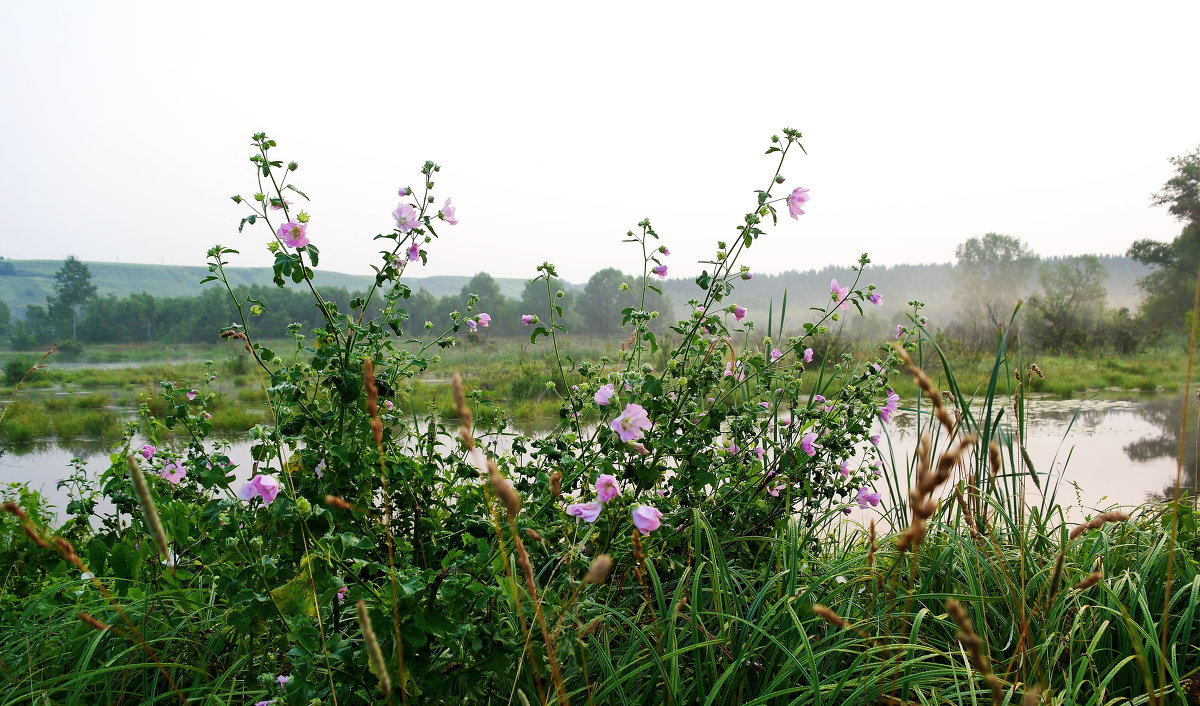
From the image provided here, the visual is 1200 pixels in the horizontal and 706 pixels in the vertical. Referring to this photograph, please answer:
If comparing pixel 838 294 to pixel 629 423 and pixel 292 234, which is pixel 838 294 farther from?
pixel 292 234

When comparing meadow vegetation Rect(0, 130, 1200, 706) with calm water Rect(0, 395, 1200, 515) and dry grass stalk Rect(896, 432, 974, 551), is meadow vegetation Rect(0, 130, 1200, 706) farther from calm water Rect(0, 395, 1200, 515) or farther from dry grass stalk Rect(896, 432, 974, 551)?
calm water Rect(0, 395, 1200, 515)

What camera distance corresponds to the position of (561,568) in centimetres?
130

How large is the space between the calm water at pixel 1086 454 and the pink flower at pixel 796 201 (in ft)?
6.17

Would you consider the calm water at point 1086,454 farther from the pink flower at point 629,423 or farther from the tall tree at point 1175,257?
the tall tree at point 1175,257

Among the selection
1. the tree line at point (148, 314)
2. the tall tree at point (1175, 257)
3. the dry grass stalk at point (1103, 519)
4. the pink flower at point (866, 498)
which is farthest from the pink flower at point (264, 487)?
the tall tree at point (1175, 257)

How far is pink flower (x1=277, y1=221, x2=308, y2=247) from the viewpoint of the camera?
4.76 feet

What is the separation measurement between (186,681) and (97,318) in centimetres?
1559

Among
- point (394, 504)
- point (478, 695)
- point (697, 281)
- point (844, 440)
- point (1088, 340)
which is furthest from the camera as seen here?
point (1088, 340)

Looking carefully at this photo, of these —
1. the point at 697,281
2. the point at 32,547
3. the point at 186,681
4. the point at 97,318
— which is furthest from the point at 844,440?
the point at 97,318

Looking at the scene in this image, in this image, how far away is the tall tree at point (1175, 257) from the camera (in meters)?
16.0

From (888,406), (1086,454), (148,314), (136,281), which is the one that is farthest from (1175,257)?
(136,281)

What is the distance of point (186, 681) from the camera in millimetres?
1456

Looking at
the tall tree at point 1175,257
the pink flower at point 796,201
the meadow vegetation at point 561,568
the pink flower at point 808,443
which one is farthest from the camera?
the tall tree at point 1175,257

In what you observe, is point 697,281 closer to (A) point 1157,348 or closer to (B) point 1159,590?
(B) point 1159,590
